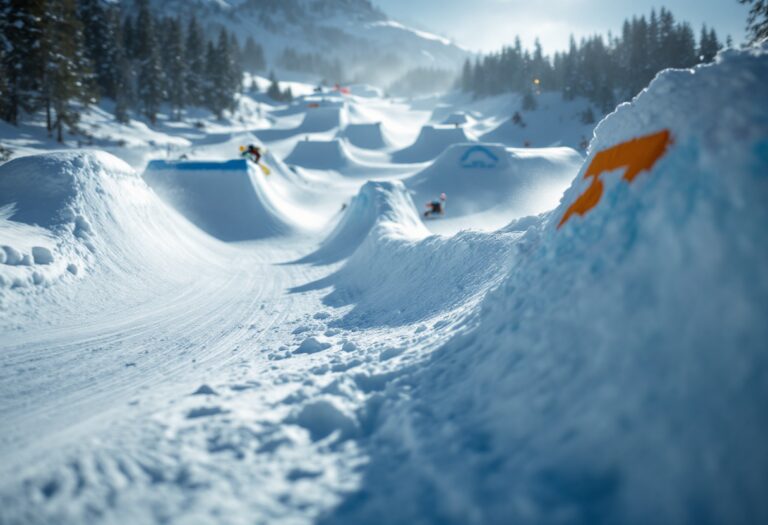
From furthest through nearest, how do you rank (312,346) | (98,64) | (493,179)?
(98,64)
(493,179)
(312,346)

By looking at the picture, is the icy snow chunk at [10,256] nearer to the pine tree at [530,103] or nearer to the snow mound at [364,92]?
the pine tree at [530,103]

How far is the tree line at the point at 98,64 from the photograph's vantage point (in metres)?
23.3

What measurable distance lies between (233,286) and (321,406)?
23.7 feet

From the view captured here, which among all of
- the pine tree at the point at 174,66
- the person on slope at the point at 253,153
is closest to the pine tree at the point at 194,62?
the pine tree at the point at 174,66

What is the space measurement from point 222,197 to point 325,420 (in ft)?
57.2

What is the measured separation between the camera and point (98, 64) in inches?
1609

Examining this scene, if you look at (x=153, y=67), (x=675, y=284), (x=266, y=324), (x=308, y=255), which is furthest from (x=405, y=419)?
(x=153, y=67)

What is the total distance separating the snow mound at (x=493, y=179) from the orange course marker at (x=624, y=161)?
18805 mm

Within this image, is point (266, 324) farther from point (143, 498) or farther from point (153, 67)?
point (153, 67)

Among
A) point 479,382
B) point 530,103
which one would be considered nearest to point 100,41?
point 479,382

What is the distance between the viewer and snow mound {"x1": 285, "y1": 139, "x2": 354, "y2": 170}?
131 ft

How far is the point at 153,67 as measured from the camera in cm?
4203

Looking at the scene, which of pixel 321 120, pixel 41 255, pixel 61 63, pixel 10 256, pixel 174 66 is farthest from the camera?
pixel 321 120

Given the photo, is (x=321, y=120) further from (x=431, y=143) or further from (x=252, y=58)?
(x=252, y=58)
